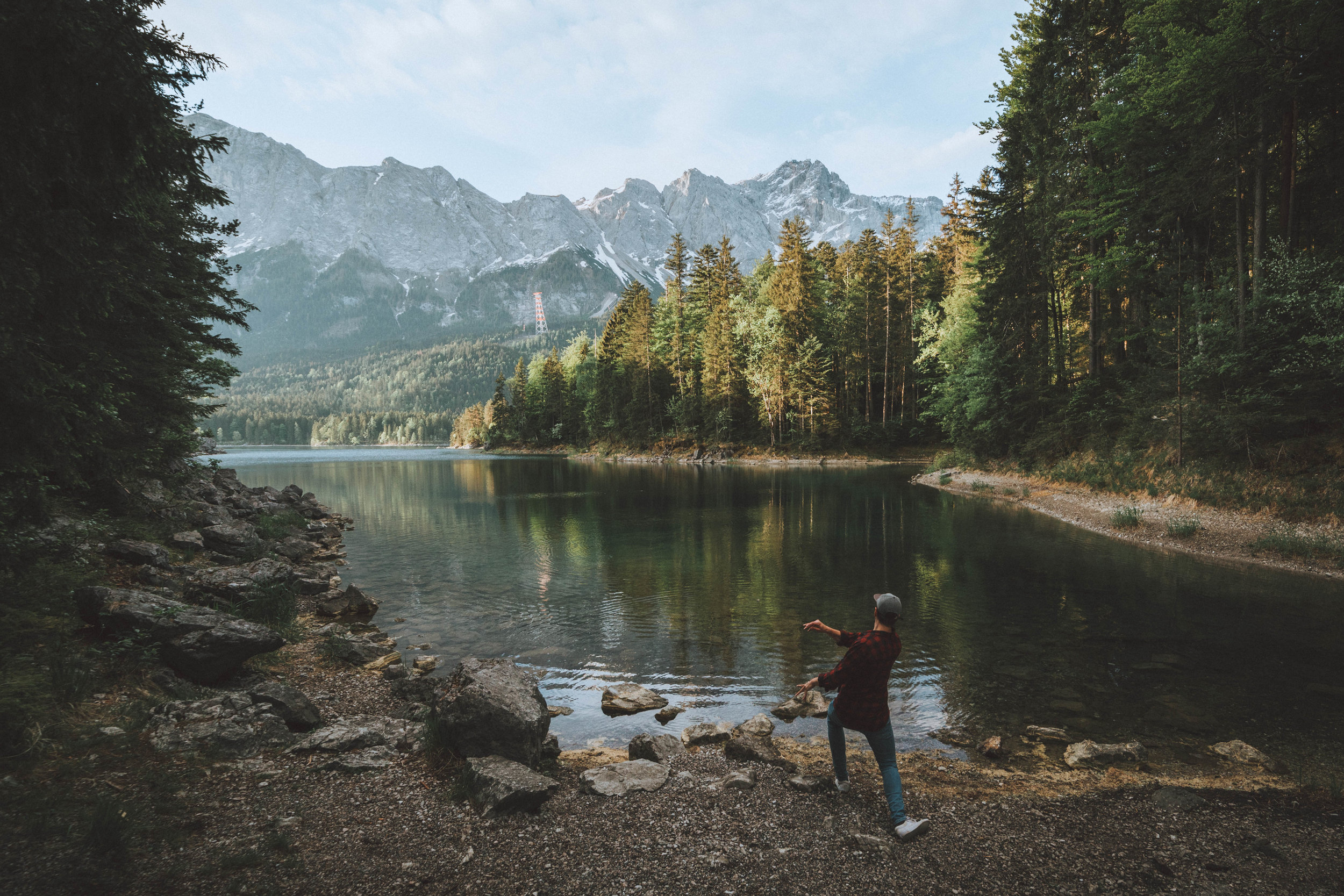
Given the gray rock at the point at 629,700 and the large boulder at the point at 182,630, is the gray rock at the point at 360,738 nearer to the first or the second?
the large boulder at the point at 182,630

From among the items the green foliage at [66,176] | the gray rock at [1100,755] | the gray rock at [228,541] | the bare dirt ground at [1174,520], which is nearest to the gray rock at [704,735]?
the gray rock at [1100,755]

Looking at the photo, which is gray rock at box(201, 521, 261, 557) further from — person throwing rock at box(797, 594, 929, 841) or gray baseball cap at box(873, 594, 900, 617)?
gray baseball cap at box(873, 594, 900, 617)

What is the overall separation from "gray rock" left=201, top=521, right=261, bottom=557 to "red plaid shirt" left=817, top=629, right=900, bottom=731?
56.8 ft

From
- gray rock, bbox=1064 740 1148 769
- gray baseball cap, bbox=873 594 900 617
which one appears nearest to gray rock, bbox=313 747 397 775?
gray baseball cap, bbox=873 594 900 617

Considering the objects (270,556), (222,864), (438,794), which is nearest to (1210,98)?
(438,794)

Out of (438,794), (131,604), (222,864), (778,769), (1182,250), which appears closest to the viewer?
(222,864)

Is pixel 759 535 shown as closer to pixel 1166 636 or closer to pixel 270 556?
pixel 1166 636

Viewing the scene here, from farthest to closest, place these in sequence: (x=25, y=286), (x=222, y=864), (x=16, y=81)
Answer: (x=25, y=286)
(x=16, y=81)
(x=222, y=864)

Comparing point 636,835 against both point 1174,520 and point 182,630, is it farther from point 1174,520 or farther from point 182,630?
point 1174,520

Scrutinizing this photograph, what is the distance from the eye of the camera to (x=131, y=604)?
337 inches

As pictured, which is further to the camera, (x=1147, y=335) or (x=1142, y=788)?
(x=1147, y=335)

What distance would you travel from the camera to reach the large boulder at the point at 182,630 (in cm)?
826

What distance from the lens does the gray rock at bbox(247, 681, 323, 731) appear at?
7734 millimetres

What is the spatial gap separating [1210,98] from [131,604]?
3365cm
